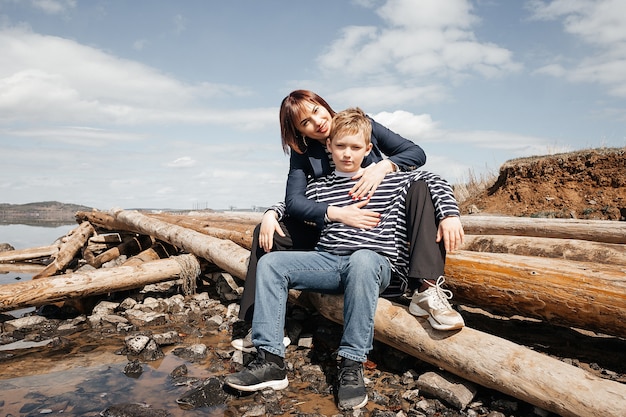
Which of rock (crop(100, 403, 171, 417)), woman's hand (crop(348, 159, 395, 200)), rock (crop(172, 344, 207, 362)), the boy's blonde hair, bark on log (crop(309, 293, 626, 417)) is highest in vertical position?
the boy's blonde hair

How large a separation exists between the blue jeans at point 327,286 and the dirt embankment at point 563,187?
11.4 m

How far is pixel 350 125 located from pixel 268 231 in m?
1.13

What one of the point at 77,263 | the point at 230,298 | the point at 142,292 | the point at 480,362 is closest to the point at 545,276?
the point at 480,362

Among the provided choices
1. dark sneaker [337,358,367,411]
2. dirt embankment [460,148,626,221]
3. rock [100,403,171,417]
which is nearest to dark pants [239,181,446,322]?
dark sneaker [337,358,367,411]

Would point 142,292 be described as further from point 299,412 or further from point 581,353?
point 581,353

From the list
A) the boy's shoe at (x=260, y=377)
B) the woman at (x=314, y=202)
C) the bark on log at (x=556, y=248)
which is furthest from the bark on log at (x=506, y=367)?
the bark on log at (x=556, y=248)

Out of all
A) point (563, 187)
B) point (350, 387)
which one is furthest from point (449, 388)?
point (563, 187)

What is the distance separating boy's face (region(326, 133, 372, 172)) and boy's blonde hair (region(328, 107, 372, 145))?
0.03m

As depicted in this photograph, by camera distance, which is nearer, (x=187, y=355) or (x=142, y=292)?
(x=187, y=355)

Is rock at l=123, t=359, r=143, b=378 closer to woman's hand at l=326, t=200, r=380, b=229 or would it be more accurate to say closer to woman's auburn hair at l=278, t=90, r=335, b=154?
woman's hand at l=326, t=200, r=380, b=229

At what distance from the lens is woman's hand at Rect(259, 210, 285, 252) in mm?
3717

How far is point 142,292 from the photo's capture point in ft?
20.9

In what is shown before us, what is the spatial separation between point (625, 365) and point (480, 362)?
149 centimetres

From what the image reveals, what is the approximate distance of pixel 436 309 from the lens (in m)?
2.95
